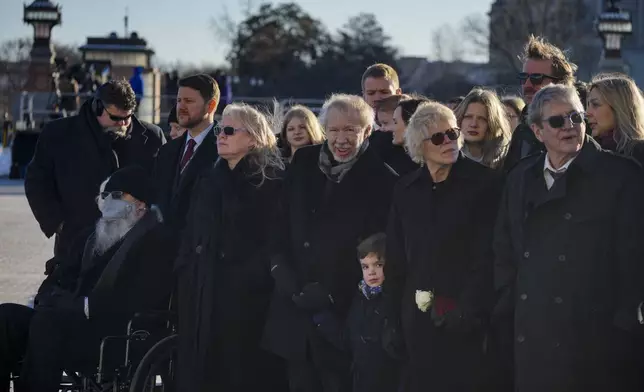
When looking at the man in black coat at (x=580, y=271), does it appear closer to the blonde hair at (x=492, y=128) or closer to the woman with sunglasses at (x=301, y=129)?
the blonde hair at (x=492, y=128)

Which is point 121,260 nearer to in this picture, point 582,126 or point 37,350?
point 37,350

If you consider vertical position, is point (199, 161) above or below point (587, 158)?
below

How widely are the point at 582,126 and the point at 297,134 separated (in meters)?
2.58

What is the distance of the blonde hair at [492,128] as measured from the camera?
25.0ft

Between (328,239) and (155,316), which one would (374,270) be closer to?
(328,239)

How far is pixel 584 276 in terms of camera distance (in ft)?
20.0

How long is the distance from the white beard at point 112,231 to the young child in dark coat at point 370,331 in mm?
1626

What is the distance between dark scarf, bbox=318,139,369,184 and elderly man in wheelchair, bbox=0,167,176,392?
1.25 m

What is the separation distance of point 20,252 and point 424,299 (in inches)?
505

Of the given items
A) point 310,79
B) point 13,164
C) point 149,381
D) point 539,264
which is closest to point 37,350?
point 149,381

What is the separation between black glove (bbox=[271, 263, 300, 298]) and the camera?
290 inches

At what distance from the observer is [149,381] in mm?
7902

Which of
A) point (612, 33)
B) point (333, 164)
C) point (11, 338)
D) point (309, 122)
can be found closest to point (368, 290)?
point (333, 164)

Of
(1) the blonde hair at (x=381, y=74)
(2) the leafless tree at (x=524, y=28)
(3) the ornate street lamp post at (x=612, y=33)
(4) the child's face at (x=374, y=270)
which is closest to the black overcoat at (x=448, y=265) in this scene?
(4) the child's face at (x=374, y=270)
